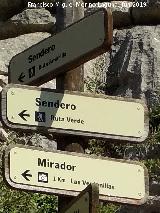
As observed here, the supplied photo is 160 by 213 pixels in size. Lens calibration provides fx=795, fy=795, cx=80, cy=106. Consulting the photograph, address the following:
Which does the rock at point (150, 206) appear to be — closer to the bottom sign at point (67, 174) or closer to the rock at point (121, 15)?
the bottom sign at point (67, 174)

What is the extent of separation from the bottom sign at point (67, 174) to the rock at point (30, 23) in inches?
321

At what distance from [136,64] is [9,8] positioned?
9.64 feet

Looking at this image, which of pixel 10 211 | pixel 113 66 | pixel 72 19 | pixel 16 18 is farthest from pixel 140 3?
pixel 72 19

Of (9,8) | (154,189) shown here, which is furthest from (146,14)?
(154,189)

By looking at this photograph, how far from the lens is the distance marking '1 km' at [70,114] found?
3918 millimetres

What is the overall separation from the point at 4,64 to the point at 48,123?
746 cm

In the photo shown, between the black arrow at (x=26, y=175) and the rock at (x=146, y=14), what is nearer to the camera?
the black arrow at (x=26, y=175)

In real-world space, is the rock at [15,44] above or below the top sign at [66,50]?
below

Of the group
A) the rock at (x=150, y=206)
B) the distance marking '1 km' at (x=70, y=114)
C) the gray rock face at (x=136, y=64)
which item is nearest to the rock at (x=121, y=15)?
the gray rock face at (x=136, y=64)

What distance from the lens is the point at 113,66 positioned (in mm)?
11000

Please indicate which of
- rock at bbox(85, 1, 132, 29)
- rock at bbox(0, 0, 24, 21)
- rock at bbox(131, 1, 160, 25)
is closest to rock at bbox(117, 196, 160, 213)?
rock at bbox(131, 1, 160, 25)

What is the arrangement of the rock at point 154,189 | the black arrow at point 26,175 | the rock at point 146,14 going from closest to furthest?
the black arrow at point 26,175, the rock at point 154,189, the rock at point 146,14

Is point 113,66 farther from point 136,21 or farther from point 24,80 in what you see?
point 24,80

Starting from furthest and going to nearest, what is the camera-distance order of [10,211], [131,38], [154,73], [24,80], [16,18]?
[16,18] < [131,38] < [154,73] < [10,211] < [24,80]
